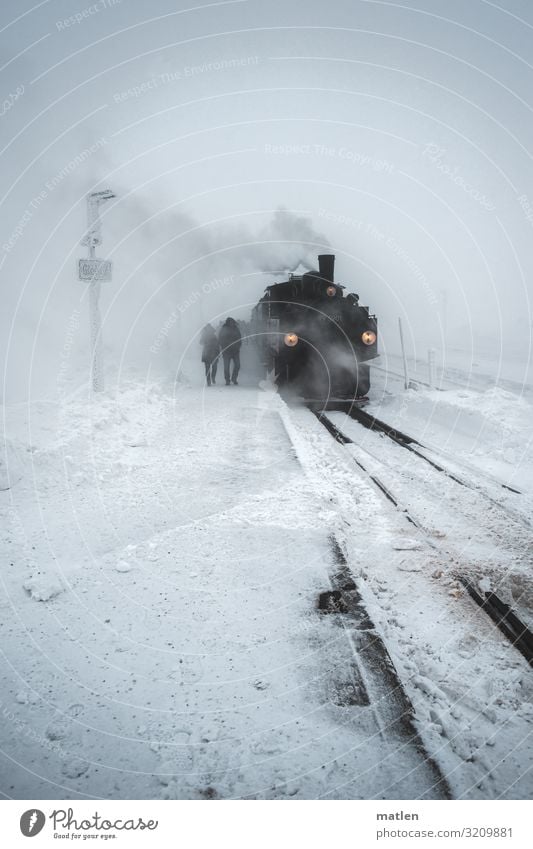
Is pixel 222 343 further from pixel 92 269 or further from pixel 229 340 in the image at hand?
pixel 92 269

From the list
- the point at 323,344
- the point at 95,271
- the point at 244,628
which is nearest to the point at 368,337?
the point at 323,344

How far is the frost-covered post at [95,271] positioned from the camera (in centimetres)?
940

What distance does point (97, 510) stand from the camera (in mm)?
4773

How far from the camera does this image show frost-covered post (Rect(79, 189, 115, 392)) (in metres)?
9.40

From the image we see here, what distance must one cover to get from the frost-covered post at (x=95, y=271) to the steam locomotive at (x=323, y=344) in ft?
16.1

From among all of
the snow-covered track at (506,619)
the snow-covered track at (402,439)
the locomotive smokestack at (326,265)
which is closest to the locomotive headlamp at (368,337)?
the snow-covered track at (402,439)

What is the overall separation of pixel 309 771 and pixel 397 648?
98 centimetres

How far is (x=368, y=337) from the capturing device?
1240 centimetres

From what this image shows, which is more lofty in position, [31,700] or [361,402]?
[361,402]

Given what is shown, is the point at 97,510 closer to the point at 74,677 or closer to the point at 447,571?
the point at 74,677

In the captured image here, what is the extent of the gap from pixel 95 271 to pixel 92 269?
0.08 metres

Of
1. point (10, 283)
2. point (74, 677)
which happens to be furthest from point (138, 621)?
point (10, 283)

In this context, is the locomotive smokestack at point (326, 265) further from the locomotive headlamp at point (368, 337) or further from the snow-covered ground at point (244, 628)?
the snow-covered ground at point (244, 628)

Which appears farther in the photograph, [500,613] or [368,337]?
[368,337]
